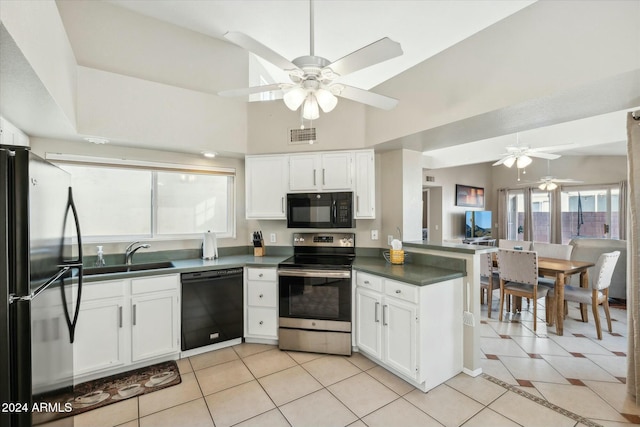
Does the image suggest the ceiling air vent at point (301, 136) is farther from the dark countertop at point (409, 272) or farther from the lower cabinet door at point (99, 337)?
the lower cabinet door at point (99, 337)

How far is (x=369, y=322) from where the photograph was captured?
2.66 meters

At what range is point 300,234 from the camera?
3520mm

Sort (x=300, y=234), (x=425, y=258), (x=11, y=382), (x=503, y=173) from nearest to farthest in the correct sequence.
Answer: (x=11, y=382) → (x=425, y=258) → (x=300, y=234) → (x=503, y=173)

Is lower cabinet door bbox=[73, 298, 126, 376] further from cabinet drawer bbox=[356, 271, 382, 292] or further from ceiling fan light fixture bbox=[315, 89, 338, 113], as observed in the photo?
ceiling fan light fixture bbox=[315, 89, 338, 113]

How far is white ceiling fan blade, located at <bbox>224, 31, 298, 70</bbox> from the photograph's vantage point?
4.76 ft

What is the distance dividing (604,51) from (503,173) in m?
8.22

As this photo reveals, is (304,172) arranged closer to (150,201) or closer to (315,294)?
(315,294)

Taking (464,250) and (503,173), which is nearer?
(464,250)

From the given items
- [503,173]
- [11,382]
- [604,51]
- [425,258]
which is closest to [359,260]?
[425,258]

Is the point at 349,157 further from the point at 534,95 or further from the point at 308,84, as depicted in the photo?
the point at 534,95

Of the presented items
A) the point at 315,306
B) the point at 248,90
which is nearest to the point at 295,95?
the point at 248,90

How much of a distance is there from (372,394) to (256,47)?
8.45ft

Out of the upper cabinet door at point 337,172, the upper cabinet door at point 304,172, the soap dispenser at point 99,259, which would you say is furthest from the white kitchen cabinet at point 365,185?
the soap dispenser at point 99,259

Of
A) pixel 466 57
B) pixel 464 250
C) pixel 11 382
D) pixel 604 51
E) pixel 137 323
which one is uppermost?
pixel 466 57
